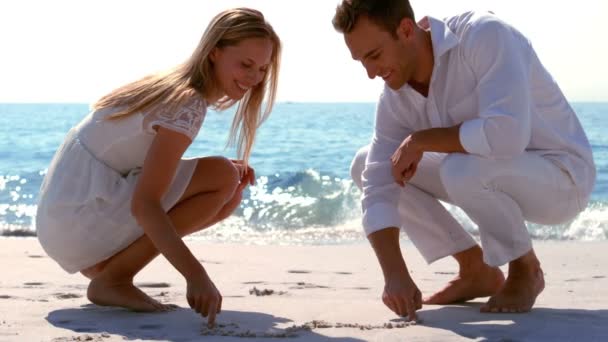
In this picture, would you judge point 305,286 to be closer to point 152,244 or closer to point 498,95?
point 152,244

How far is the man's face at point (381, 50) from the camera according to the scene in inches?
120

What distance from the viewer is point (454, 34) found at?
3.11 meters

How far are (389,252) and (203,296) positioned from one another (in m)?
0.63

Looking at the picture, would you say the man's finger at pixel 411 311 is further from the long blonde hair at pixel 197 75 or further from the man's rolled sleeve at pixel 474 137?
the long blonde hair at pixel 197 75

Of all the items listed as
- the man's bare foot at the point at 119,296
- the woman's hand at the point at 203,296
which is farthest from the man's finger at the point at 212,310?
the man's bare foot at the point at 119,296

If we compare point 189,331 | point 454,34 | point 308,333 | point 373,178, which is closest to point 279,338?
point 308,333

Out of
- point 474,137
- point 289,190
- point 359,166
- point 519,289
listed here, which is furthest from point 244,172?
point 289,190

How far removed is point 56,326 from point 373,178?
3.76 ft

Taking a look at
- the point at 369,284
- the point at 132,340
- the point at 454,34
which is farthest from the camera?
the point at 369,284

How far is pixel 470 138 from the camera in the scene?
2.96 metres

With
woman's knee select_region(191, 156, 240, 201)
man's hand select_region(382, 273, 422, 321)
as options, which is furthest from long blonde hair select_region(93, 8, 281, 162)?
man's hand select_region(382, 273, 422, 321)

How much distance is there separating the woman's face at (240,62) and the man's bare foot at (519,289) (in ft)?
3.60

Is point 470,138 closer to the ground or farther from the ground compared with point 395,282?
farther from the ground

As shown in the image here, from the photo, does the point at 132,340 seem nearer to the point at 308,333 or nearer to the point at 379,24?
the point at 308,333
